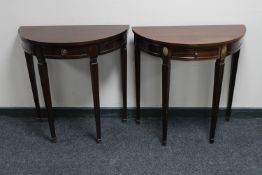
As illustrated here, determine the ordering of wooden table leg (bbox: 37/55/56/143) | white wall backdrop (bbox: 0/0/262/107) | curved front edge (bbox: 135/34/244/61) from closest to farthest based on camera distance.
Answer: curved front edge (bbox: 135/34/244/61), wooden table leg (bbox: 37/55/56/143), white wall backdrop (bbox: 0/0/262/107)

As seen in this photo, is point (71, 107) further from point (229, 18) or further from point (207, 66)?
point (229, 18)

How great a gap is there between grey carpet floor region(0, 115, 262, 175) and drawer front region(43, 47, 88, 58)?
2.24ft

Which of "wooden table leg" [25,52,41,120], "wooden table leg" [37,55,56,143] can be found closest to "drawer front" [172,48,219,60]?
"wooden table leg" [37,55,56,143]

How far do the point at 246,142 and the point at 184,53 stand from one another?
0.85 meters

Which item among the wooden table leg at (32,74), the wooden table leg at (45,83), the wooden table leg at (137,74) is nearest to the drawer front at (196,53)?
the wooden table leg at (137,74)

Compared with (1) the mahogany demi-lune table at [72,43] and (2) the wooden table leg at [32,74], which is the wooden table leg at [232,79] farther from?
(2) the wooden table leg at [32,74]

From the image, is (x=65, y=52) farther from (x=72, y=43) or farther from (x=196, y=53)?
(x=196, y=53)

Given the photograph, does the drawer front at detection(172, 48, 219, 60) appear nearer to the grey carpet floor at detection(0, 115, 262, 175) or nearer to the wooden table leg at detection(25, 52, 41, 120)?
the grey carpet floor at detection(0, 115, 262, 175)

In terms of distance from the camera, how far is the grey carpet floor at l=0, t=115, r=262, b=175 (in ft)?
6.56

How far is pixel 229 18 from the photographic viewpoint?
7.11 feet

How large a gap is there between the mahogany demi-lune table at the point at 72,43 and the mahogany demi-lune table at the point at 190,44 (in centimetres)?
16

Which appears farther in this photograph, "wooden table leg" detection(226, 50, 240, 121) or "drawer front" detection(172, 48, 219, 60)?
"wooden table leg" detection(226, 50, 240, 121)

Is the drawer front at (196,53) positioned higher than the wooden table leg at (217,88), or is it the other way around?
the drawer front at (196,53)

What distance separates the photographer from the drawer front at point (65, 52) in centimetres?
185
